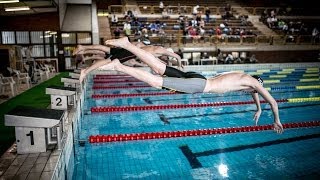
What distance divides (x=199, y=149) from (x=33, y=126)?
110 inches

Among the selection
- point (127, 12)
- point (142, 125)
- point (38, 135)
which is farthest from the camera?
point (127, 12)

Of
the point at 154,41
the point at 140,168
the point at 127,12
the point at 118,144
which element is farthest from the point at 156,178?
the point at 127,12

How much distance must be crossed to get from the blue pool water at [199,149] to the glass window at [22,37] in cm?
1111

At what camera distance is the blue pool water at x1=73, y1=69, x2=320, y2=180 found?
424 cm

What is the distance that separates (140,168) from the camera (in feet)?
14.4

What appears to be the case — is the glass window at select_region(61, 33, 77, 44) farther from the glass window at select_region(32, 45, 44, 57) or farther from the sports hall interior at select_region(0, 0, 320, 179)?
the glass window at select_region(32, 45, 44, 57)

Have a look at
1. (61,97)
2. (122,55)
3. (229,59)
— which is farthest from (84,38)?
(122,55)

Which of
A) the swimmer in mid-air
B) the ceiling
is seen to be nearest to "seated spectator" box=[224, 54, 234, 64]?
the ceiling

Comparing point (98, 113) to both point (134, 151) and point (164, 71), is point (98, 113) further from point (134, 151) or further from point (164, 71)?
point (164, 71)

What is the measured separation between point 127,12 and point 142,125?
14975mm

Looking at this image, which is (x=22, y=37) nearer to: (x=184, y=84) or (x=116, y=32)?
(x=116, y=32)

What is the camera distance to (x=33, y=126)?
3.56 meters

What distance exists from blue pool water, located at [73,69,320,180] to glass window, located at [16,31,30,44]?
11.1 meters

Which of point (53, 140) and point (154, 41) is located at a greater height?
point (154, 41)
